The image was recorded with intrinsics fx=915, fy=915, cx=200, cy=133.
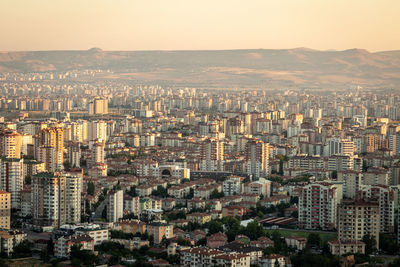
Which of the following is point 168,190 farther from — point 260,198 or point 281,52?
point 281,52

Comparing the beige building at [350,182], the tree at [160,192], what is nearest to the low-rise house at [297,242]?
the beige building at [350,182]

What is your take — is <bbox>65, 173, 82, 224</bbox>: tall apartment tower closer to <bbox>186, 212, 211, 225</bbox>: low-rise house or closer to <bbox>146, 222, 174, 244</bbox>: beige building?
<bbox>146, 222, 174, 244</bbox>: beige building

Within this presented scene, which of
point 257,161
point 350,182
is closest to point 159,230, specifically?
point 350,182

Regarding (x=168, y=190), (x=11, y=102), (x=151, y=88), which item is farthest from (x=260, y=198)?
(x=151, y=88)

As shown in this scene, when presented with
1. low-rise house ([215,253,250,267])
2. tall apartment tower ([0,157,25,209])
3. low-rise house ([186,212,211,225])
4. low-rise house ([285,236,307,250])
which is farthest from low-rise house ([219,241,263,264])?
tall apartment tower ([0,157,25,209])

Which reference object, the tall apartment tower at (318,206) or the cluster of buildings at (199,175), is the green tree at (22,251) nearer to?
the cluster of buildings at (199,175)
